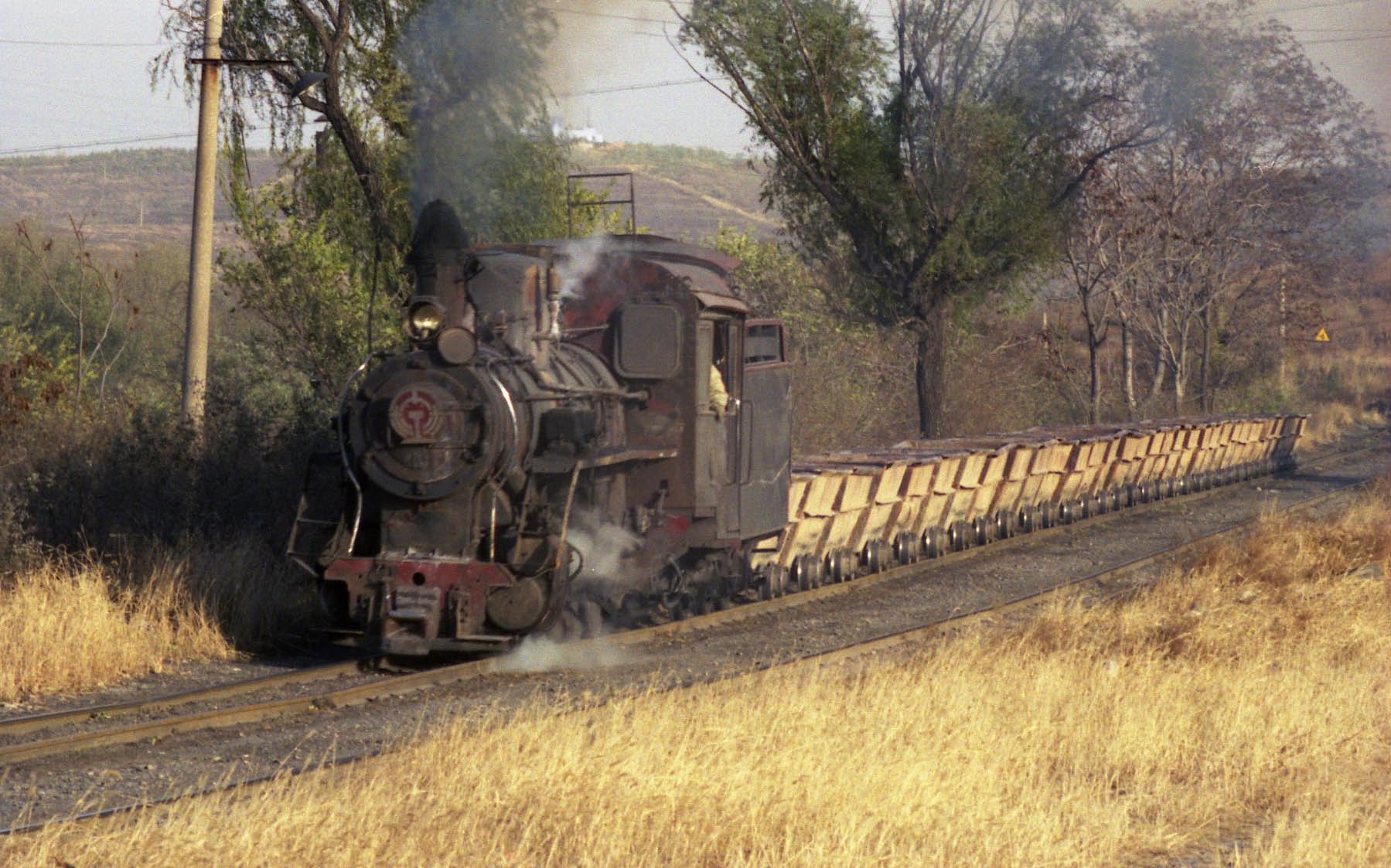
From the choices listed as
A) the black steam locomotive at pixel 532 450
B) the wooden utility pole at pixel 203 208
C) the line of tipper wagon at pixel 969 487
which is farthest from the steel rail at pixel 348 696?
the wooden utility pole at pixel 203 208

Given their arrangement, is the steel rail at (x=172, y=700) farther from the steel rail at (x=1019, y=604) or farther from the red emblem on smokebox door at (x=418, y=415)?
the steel rail at (x=1019, y=604)

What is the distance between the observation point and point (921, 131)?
24.2 m

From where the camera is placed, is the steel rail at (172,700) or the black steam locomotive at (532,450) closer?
the steel rail at (172,700)

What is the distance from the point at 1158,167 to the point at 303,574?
3375 cm

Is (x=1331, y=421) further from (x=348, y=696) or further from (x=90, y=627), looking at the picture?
(x=90, y=627)

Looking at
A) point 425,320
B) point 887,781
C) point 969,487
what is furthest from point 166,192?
point 887,781

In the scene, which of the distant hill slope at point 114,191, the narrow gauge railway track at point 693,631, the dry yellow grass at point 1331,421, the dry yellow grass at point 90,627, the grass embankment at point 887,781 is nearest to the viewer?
the grass embankment at point 887,781

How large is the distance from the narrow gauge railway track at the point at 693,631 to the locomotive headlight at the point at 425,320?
230cm

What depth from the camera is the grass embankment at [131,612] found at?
9.20m

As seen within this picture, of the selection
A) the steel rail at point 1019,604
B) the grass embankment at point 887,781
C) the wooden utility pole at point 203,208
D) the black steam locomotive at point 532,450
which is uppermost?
the wooden utility pole at point 203,208

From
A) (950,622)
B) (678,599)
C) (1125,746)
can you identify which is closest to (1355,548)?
(950,622)

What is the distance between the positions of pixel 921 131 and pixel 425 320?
1601 cm

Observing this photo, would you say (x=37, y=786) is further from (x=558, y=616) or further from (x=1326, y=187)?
(x=1326, y=187)

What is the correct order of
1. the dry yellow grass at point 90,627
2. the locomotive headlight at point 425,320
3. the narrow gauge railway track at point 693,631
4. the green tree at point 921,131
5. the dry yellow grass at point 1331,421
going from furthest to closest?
the dry yellow grass at point 1331,421 < the green tree at point 921,131 < the locomotive headlight at point 425,320 < the dry yellow grass at point 90,627 < the narrow gauge railway track at point 693,631
